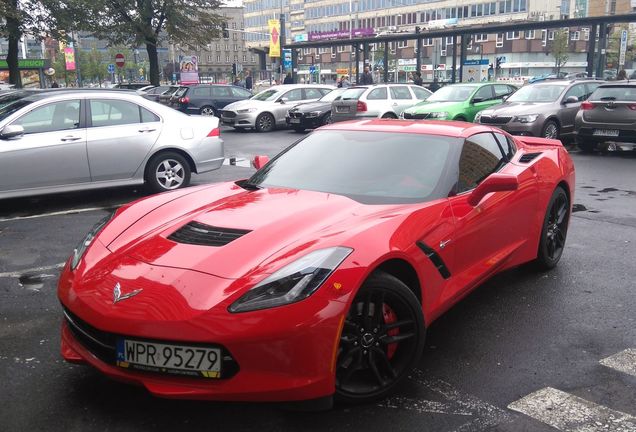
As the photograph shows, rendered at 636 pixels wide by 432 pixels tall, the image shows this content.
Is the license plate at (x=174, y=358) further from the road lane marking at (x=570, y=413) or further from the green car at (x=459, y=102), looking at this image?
the green car at (x=459, y=102)

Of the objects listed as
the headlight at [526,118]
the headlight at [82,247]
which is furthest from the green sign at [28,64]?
the headlight at [82,247]

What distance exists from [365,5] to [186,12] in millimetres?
79687

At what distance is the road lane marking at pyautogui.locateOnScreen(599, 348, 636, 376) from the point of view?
3.43 m

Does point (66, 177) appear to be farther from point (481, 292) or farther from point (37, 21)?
point (37, 21)

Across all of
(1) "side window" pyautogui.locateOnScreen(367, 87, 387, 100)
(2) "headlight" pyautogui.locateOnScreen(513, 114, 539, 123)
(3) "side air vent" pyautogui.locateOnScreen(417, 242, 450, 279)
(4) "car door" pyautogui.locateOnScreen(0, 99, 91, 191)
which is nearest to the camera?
(3) "side air vent" pyautogui.locateOnScreen(417, 242, 450, 279)

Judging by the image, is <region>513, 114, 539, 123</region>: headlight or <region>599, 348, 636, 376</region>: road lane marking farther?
<region>513, 114, 539, 123</region>: headlight

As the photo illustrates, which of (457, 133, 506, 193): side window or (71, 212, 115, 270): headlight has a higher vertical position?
(457, 133, 506, 193): side window

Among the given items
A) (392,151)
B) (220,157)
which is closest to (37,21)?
(220,157)

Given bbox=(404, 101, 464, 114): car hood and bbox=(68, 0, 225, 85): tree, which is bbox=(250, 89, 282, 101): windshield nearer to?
bbox=(404, 101, 464, 114): car hood

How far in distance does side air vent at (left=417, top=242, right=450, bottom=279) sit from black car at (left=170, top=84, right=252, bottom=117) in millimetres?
20496

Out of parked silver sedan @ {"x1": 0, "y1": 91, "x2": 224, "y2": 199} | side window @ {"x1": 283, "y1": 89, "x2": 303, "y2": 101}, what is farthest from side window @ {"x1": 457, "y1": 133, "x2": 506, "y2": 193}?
side window @ {"x1": 283, "y1": 89, "x2": 303, "y2": 101}

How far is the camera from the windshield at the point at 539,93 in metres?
14.6

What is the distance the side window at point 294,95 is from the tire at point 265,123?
1.01 meters

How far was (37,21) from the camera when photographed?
2253cm
